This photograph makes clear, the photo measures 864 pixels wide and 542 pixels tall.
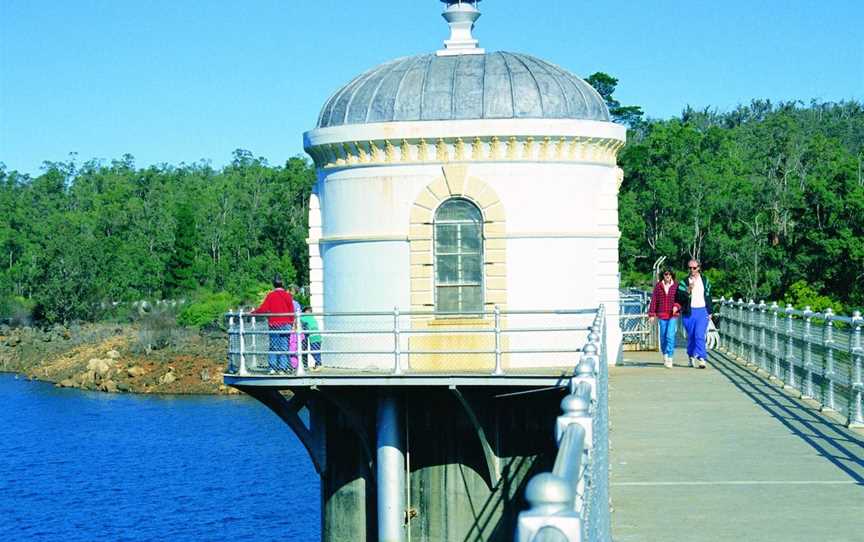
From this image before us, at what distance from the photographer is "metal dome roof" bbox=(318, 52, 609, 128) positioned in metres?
19.8

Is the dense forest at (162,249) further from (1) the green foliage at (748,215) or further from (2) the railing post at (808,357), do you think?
(2) the railing post at (808,357)

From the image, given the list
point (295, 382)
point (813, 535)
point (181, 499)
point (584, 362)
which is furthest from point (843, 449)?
point (181, 499)

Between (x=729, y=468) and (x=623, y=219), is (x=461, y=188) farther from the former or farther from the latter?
(x=623, y=219)

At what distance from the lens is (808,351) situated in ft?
57.7

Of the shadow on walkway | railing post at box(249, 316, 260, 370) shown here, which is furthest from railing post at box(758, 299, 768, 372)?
railing post at box(249, 316, 260, 370)

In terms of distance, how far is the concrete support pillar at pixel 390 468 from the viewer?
1817 centimetres

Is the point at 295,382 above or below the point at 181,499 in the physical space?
above

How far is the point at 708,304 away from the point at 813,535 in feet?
42.3

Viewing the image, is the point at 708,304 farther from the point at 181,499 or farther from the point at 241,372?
the point at 181,499

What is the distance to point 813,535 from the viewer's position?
9.72 m

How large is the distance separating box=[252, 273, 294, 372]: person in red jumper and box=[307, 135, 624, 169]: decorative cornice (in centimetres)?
204

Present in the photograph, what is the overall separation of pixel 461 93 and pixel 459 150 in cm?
86

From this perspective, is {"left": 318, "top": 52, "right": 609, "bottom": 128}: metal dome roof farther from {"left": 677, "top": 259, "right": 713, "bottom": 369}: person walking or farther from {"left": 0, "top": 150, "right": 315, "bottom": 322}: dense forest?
{"left": 0, "top": 150, "right": 315, "bottom": 322}: dense forest

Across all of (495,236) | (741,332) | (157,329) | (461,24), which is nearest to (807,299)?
(741,332)
